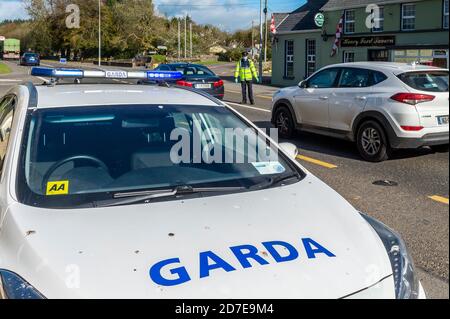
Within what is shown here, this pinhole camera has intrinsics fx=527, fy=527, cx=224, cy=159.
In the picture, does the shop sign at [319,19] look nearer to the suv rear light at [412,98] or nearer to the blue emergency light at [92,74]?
the suv rear light at [412,98]

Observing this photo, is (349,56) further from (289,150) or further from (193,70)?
(289,150)

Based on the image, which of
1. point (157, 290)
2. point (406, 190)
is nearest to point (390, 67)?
point (406, 190)

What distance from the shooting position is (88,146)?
3193 millimetres

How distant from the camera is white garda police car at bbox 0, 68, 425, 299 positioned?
208cm

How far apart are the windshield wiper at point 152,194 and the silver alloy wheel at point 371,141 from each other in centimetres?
598

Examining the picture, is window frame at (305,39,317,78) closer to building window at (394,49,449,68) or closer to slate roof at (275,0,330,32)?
slate roof at (275,0,330,32)

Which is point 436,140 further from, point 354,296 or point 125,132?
point 354,296

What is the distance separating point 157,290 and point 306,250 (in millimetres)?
687

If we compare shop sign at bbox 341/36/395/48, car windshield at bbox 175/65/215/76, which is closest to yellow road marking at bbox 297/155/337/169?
car windshield at bbox 175/65/215/76

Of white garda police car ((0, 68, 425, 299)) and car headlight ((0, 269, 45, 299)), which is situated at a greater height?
white garda police car ((0, 68, 425, 299))

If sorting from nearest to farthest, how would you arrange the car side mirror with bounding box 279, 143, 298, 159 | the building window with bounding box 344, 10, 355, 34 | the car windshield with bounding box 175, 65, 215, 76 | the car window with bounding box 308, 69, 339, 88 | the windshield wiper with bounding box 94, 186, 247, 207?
1. the windshield wiper with bounding box 94, 186, 247, 207
2. the car side mirror with bounding box 279, 143, 298, 159
3. the car window with bounding box 308, 69, 339, 88
4. the car windshield with bounding box 175, 65, 215, 76
5. the building window with bounding box 344, 10, 355, 34

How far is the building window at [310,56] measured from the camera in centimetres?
2992

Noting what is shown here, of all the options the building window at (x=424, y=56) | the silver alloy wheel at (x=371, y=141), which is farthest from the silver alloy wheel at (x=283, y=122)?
the building window at (x=424, y=56)

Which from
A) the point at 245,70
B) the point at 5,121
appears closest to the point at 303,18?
the point at 245,70
